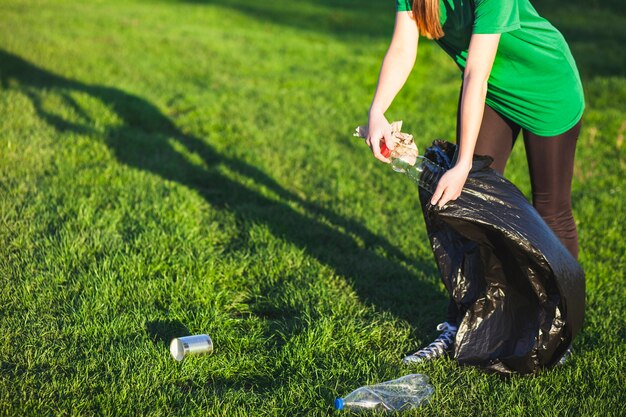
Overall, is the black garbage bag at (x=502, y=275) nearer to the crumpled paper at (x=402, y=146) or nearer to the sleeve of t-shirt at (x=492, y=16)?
the crumpled paper at (x=402, y=146)

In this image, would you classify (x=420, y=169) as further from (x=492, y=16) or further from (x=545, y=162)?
(x=492, y=16)

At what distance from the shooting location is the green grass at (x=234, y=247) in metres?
3.61

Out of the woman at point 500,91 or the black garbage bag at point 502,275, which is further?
the black garbage bag at point 502,275

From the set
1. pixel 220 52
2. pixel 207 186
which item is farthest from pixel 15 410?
pixel 220 52

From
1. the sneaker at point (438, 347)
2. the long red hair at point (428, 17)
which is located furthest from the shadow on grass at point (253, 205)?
the long red hair at point (428, 17)

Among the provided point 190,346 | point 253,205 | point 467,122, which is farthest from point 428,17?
point 253,205

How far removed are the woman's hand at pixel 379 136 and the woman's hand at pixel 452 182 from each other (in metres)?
0.29

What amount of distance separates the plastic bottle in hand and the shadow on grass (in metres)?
1.05

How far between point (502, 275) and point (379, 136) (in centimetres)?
100

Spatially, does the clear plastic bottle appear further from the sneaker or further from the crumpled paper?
the crumpled paper

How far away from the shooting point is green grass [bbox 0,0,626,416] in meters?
3.61

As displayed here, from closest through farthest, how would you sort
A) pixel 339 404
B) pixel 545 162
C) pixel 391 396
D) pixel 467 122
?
pixel 339 404 → pixel 391 396 → pixel 467 122 → pixel 545 162

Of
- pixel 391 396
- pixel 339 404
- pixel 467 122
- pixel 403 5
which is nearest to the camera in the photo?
pixel 339 404

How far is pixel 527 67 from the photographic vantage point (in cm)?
380
